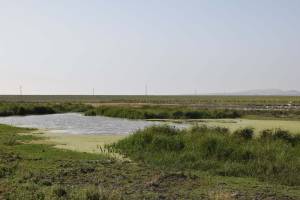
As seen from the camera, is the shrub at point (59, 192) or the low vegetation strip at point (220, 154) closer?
the shrub at point (59, 192)

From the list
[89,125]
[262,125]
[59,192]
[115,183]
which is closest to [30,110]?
[89,125]

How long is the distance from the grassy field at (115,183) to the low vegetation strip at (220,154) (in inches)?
Result: 26.9

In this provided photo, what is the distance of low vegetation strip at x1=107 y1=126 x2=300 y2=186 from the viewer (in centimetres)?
1569

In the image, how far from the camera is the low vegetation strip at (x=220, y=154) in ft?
51.5

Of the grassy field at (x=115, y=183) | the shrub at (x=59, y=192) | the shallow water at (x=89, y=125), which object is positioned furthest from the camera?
the shallow water at (x=89, y=125)

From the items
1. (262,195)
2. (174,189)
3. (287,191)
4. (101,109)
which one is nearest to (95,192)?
(174,189)

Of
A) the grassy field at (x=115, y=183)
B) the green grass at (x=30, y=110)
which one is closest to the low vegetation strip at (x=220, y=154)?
the grassy field at (x=115, y=183)

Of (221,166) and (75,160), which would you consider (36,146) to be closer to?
(75,160)

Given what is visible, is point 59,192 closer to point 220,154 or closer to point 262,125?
point 220,154

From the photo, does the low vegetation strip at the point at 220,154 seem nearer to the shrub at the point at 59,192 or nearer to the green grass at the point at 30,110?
the shrub at the point at 59,192

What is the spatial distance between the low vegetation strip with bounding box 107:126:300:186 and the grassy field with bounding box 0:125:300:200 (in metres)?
0.68

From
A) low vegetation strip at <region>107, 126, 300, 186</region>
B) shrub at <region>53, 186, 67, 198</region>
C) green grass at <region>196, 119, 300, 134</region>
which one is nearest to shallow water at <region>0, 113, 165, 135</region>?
green grass at <region>196, 119, 300, 134</region>

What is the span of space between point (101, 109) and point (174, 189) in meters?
48.7

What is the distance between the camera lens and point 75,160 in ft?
59.1
